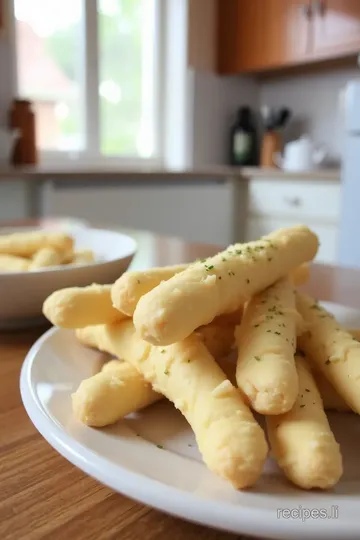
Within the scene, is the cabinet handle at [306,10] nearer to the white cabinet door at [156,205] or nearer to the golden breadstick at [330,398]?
the white cabinet door at [156,205]

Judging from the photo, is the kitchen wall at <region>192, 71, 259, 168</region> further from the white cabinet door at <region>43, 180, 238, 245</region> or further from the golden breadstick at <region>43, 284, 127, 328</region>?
the golden breadstick at <region>43, 284, 127, 328</region>

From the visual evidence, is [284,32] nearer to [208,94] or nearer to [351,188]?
[208,94]

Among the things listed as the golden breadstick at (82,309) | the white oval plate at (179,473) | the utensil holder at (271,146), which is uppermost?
the utensil holder at (271,146)

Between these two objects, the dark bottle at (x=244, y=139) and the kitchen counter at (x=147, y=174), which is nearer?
the kitchen counter at (x=147, y=174)

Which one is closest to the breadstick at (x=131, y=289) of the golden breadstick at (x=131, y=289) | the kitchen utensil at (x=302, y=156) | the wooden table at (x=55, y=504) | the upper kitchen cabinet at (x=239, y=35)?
the golden breadstick at (x=131, y=289)

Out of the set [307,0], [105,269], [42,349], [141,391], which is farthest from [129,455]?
[307,0]

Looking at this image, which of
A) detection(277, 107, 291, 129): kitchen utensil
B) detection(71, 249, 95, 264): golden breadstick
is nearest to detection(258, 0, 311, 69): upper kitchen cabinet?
detection(277, 107, 291, 129): kitchen utensil
